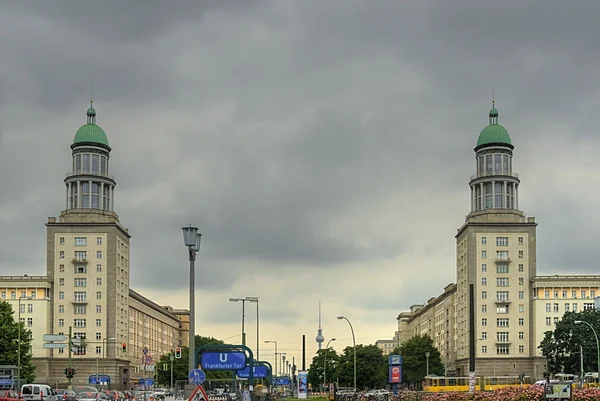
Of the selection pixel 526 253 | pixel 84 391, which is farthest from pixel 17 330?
pixel 526 253

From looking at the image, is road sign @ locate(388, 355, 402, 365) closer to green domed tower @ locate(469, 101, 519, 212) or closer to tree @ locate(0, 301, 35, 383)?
tree @ locate(0, 301, 35, 383)

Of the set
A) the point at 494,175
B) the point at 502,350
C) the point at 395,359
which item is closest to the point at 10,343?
the point at 395,359

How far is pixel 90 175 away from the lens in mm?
160875

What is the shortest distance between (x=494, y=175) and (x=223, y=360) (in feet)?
422

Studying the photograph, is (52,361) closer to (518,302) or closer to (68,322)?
(68,322)

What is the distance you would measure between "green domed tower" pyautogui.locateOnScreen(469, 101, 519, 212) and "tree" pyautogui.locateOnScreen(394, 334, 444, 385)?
29.8 meters

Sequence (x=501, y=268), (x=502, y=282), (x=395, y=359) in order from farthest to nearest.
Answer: (x=501, y=268) < (x=502, y=282) < (x=395, y=359)

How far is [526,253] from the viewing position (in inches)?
6196

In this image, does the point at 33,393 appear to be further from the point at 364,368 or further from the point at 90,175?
the point at 364,368

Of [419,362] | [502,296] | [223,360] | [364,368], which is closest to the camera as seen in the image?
[223,360]

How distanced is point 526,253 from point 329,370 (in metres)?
52.0

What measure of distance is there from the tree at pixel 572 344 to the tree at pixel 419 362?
36.0 meters

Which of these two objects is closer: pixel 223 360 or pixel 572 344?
pixel 223 360

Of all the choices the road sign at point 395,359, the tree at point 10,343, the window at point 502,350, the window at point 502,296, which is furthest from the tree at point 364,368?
the road sign at point 395,359
